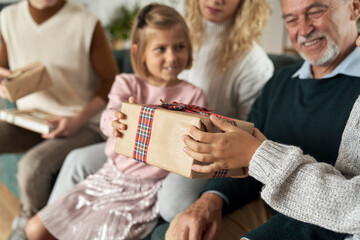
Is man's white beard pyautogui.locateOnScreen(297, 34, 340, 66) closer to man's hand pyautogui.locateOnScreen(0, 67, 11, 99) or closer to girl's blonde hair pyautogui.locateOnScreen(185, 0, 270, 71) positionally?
girl's blonde hair pyautogui.locateOnScreen(185, 0, 270, 71)

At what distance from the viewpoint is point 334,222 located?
68 centimetres

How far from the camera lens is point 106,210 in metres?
1.13

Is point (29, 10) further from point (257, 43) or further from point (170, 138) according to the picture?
point (170, 138)

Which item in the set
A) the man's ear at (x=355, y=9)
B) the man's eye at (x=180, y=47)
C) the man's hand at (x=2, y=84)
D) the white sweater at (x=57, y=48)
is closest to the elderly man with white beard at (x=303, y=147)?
the man's ear at (x=355, y=9)

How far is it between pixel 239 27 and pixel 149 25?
0.42 meters

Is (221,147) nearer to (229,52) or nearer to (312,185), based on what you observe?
(312,185)

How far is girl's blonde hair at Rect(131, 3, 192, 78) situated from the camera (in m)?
1.23

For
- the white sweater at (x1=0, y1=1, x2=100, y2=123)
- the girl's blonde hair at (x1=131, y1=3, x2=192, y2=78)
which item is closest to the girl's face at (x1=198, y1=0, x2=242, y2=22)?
the girl's blonde hair at (x1=131, y1=3, x2=192, y2=78)

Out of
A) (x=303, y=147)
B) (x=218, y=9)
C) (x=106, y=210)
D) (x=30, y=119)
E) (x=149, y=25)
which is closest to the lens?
(x=303, y=147)

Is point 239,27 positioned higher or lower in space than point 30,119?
higher

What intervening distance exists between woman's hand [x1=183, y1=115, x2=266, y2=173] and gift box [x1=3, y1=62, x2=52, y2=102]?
110 cm

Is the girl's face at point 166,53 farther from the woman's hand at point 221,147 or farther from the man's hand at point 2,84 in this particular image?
the man's hand at point 2,84

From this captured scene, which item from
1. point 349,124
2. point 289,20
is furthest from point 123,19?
point 349,124

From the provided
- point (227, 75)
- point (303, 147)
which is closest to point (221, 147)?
point (303, 147)
